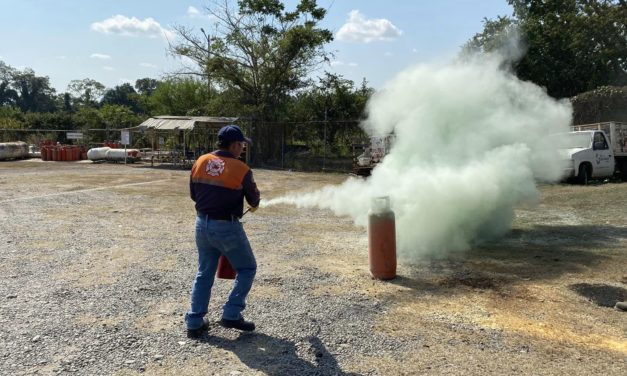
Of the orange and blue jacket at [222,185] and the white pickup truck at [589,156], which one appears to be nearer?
the orange and blue jacket at [222,185]

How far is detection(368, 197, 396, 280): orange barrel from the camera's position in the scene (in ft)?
20.5

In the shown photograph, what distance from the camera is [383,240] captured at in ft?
20.5

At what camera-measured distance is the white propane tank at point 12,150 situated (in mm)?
29927

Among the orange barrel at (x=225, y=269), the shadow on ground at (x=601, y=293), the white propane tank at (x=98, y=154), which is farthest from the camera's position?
the white propane tank at (x=98, y=154)

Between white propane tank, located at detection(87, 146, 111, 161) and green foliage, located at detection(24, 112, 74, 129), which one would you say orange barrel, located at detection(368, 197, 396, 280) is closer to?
white propane tank, located at detection(87, 146, 111, 161)

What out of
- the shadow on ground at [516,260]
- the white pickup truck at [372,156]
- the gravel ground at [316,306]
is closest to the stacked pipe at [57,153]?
the white pickup truck at [372,156]

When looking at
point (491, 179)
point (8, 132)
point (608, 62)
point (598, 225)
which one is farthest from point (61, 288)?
point (8, 132)

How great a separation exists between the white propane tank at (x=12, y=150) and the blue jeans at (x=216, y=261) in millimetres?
30427

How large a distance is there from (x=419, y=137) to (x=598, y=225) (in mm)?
4514

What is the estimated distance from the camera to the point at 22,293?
18.9 feet

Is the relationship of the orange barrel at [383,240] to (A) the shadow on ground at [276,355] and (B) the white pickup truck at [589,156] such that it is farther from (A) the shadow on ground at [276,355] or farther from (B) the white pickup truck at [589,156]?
(B) the white pickup truck at [589,156]

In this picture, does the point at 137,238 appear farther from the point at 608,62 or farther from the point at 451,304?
the point at 608,62

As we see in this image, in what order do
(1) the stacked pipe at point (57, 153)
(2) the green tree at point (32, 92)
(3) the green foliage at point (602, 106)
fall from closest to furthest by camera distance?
(3) the green foliage at point (602, 106), (1) the stacked pipe at point (57, 153), (2) the green tree at point (32, 92)

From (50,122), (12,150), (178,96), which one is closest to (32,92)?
(50,122)
